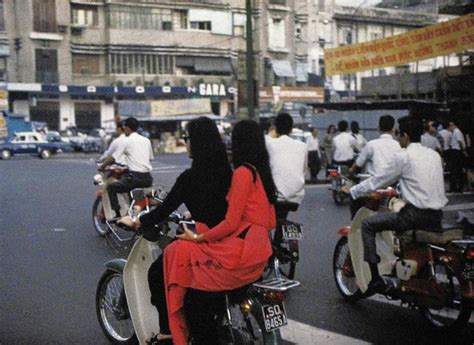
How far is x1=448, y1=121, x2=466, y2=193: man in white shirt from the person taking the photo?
15.2 m

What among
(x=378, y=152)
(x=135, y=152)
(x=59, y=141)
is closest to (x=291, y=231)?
(x=378, y=152)

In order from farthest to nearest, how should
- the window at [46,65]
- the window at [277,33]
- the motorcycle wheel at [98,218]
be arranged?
the window at [277,33]
the window at [46,65]
the motorcycle wheel at [98,218]

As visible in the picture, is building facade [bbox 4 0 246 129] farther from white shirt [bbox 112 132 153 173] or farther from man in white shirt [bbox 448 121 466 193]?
white shirt [bbox 112 132 153 173]

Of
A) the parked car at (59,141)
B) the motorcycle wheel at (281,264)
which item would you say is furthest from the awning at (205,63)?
the motorcycle wheel at (281,264)

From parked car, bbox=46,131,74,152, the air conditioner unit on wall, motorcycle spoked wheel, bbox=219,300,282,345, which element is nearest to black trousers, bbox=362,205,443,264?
motorcycle spoked wheel, bbox=219,300,282,345

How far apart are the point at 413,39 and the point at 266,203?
17887 mm

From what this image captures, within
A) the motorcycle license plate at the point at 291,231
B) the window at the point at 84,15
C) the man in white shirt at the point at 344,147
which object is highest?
the window at the point at 84,15

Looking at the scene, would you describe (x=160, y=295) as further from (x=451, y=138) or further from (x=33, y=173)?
(x=33, y=173)

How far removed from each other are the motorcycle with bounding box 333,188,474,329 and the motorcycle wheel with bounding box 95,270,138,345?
2.05 meters

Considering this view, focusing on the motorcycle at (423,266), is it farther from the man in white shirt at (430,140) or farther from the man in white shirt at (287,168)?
the man in white shirt at (430,140)

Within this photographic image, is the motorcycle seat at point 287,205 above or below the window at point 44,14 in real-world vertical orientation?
below

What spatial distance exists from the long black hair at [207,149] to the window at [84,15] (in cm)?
1394

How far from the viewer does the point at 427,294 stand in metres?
5.18

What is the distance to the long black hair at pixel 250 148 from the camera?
12.9ft
